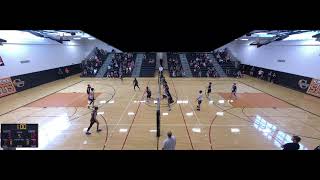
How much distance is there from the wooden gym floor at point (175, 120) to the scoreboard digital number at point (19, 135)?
238cm

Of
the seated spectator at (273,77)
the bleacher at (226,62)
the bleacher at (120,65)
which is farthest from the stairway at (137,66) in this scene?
the seated spectator at (273,77)

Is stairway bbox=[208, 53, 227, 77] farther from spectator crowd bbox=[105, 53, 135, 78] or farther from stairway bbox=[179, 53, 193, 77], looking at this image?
spectator crowd bbox=[105, 53, 135, 78]

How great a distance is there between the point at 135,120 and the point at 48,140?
4403mm

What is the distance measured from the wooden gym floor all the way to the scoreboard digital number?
2382mm

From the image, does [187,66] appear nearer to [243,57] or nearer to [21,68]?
[243,57]

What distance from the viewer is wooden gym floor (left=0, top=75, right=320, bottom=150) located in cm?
966

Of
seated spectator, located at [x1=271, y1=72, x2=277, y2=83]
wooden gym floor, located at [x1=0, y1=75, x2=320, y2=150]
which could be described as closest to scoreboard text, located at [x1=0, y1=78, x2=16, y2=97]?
wooden gym floor, located at [x1=0, y1=75, x2=320, y2=150]

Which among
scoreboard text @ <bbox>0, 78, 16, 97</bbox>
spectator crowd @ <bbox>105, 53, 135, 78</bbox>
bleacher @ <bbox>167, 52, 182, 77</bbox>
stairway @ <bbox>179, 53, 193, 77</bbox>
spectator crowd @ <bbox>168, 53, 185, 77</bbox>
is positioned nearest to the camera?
scoreboard text @ <bbox>0, 78, 16, 97</bbox>

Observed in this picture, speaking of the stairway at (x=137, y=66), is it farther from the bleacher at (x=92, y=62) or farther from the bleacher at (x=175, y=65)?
the bleacher at (x=92, y=62)

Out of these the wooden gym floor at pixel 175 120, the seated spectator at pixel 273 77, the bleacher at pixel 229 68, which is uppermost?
the bleacher at pixel 229 68

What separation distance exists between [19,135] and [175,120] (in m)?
7.72

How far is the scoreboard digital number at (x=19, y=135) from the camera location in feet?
21.5
